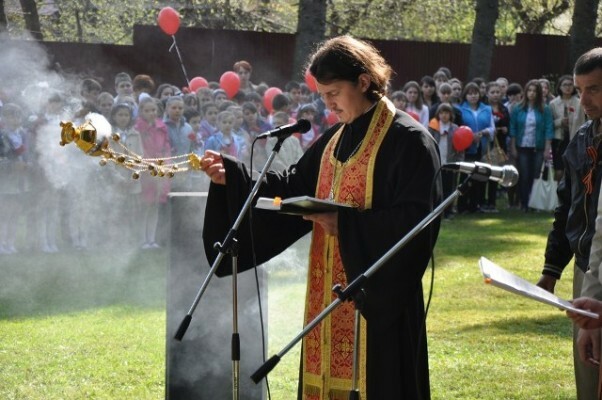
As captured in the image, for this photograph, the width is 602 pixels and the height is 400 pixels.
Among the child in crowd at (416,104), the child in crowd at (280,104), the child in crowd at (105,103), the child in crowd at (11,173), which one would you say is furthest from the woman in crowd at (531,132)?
the child in crowd at (11,173)

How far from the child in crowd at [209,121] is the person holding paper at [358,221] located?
725cm

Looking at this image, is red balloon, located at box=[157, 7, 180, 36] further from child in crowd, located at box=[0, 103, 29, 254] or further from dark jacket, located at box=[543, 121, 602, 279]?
dark jacket, located at box=[543, 121, 602, 279]

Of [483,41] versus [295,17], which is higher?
[295,17]

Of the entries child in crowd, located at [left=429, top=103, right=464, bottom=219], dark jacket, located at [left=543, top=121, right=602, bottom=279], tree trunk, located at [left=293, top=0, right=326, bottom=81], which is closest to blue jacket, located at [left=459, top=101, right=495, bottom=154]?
child in crowd, located at [left=429, top=103, right=464, bottom=219]

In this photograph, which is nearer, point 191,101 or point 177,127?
point 177,127

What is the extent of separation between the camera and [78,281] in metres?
10.0

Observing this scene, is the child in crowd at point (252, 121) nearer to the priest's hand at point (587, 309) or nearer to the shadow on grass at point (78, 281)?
the shadow on grass at point (78, 281)

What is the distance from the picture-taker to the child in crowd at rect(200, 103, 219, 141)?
12.2m

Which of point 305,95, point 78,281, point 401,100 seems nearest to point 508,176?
point 78,281

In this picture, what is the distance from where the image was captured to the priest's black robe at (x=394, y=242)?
4.29 meters

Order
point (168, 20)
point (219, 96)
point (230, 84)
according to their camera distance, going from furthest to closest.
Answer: point (168, 20) < point (230, 84) < point (219, 96)

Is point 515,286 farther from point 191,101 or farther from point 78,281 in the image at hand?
point 191,101

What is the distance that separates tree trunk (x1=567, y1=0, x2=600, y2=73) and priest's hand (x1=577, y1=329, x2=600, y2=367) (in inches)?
759

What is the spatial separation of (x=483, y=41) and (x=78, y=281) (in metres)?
13.6
